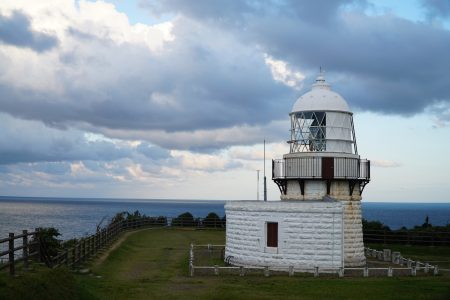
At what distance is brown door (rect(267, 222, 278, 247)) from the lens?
85.7ft

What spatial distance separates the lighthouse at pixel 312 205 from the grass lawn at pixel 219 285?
2611mm

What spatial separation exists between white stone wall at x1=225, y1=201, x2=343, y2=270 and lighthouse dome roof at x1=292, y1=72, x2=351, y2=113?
573cm

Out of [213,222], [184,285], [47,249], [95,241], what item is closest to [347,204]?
[184,285]

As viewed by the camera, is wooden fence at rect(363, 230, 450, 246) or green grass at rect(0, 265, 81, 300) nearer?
green grass at rect(0, 265, 81, 300)

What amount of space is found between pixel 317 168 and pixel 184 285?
10.5 meters

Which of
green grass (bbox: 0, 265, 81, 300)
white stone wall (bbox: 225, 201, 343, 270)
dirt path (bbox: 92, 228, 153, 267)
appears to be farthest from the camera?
dirt path (bbox: 92, 228, 153, 267)

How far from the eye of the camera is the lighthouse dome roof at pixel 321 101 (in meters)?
29.1

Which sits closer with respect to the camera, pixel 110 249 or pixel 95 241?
pixel 95 241

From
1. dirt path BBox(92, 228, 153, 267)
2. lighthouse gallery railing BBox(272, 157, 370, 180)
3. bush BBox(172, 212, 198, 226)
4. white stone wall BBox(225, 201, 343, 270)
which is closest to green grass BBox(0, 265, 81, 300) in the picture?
dirt path BBox(92, 228, 153, 267)

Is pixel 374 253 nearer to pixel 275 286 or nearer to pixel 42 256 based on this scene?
pixel 275 286

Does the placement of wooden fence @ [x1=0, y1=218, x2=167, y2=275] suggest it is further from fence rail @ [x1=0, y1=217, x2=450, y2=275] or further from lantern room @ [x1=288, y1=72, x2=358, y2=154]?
lantern room @ [x1=288, y1=72, x2=358, y2=154]

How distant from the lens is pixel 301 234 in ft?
84.3

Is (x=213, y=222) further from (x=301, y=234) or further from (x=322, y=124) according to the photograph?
(x=301, y=234)

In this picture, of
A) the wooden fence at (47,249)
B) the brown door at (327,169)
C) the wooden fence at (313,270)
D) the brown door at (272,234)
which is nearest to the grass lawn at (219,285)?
the wooden fence at (313,270)
